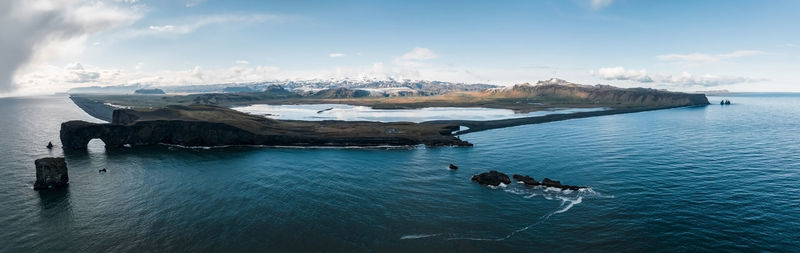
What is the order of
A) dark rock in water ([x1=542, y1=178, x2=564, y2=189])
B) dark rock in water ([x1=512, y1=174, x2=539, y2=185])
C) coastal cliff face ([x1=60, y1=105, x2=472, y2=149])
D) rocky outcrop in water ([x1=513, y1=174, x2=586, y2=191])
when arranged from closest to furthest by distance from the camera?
rocky outcrop in water ([x1=513, y1=174, x2=586, y2=191]), dark rock in water ([x1=542, y1=178, x2=564, y2=189]), dark rock in water ([x1=512, y1=174, x2=539, y2=185]), coastal cliff face ([x1=60, y1=105, x2=472, y2=149])

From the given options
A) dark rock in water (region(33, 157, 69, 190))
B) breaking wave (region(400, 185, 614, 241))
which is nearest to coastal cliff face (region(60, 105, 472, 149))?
dark rock in water (region(33, 157, 69, 190))

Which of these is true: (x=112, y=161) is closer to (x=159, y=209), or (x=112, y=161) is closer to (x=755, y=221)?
(x=159, y=209)

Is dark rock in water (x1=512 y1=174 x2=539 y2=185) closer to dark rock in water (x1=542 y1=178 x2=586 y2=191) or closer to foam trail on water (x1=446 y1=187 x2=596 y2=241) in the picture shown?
dark rock in water (x1=542 y1=178 x2=586 y2=191)

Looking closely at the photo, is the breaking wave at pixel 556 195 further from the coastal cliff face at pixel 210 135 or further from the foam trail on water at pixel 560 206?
the coastal cliff face at pixel 210 135

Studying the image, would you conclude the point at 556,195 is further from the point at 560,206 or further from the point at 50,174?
the point at 50,174

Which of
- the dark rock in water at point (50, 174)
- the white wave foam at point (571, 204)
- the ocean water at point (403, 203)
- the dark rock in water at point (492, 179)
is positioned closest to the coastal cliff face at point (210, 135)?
the ocean water at point (403, 203)

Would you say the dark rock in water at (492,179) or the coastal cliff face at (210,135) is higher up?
the coastal cliff face at (210,135)
